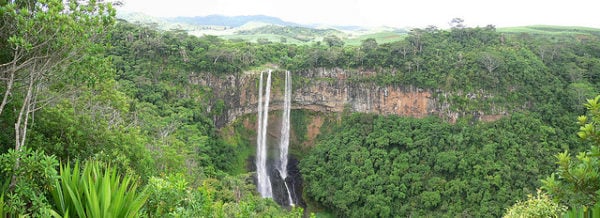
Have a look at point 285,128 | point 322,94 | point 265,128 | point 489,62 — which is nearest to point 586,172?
point 489,62

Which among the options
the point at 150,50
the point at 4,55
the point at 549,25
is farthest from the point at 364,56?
the point at 549,25

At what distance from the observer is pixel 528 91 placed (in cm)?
2672

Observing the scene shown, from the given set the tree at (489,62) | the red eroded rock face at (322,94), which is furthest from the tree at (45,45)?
the tree at (489,62)

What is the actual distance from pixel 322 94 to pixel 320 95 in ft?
0.65

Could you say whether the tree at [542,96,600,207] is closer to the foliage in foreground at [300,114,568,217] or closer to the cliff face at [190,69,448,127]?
the foliage in foreground at [300,114,568,217]

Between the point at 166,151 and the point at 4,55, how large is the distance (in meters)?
9.59

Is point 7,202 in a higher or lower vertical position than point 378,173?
higher

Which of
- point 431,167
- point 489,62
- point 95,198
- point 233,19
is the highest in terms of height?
point 233,19

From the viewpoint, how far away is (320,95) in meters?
32.9

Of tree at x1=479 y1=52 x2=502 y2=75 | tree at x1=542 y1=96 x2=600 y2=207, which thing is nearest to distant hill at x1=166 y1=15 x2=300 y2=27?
tree at x1=479 y1=52 x2=502 y2=75

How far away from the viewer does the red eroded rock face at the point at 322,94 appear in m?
30.4

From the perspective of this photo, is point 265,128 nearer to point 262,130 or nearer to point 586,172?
point 262,130

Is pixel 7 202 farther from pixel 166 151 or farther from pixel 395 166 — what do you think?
pixel 395 166

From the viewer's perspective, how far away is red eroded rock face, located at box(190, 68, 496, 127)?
1196 inches
